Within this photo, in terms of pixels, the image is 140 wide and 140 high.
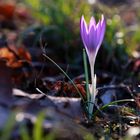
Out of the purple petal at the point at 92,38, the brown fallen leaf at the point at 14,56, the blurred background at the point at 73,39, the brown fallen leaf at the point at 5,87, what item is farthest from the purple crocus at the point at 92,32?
the blurred background at the point at 73,39

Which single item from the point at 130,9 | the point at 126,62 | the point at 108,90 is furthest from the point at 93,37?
the point at 130,9

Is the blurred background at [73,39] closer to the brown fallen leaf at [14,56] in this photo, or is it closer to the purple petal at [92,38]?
the brown fallen leaf at [14,56]

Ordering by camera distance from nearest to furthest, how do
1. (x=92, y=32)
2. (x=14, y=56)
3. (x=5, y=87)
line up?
(x=5, y=87)
(x=92, y=32)
(x=14, y=56)

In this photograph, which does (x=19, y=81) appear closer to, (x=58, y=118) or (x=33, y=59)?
(x=33, y=59)

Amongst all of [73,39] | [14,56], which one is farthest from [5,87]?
[73,39]

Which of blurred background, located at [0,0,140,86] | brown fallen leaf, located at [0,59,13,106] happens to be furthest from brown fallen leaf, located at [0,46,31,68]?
brown fallen leaf, located at [0,59,13,106]

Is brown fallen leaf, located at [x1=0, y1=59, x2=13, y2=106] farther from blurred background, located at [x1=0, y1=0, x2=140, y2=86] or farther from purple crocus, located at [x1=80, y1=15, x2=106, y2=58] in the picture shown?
blurred background, located at [x1=0, y1=0, x2=140, y2=86]

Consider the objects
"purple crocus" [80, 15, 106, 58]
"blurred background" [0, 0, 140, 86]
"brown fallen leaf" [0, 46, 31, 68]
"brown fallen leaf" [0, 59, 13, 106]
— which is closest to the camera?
"brown fallen leaf" [0, 59, 13, 106]

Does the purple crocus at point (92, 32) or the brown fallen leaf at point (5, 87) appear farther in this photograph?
the purple crocus at point (92, 32)

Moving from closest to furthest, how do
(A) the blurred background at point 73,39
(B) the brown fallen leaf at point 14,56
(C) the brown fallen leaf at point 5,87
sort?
1. (C) the brown fallen leaf at point 5,87
2. (B) the brown fallen leaf at point 14,56
3. (A) the blurred background at point 73,39

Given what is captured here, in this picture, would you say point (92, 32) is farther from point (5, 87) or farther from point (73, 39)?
point (73, 39)

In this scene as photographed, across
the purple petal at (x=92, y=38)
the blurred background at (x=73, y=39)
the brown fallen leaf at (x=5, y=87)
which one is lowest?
the blurred background at (x=73, y=39)
